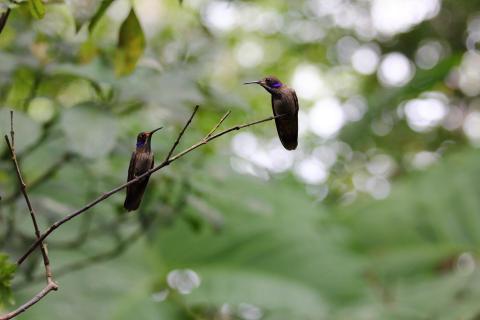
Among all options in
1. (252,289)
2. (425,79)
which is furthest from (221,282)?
(425,79)

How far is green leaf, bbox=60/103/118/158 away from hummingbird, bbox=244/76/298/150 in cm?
75

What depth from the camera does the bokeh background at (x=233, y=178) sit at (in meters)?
1.76

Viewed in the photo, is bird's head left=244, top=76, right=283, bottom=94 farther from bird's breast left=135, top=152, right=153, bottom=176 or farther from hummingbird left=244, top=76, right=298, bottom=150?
bird's breast left=135, top=152, right=153, bottom=176

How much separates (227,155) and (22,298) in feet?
2.72

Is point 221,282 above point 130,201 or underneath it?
above

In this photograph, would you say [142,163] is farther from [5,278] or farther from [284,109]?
[5,278]

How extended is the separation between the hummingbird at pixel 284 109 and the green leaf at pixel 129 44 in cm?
50

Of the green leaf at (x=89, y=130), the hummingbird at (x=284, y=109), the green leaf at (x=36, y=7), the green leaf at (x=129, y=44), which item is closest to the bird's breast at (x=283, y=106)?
the hummingbird at (x=284, y=109)

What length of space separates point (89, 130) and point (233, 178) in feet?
5.25

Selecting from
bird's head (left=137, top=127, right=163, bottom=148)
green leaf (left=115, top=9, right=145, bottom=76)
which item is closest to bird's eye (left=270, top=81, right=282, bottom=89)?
bird's head (left=137, top=127, right=163, bottom=148)

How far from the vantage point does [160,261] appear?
129 inches

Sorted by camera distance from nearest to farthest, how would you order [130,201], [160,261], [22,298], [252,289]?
[130,201], [22,298], [252,289], [160,261]

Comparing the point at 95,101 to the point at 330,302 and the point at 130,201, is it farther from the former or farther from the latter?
the point at 330,302

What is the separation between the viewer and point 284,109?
0.78 meters
